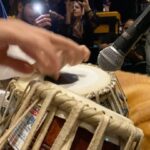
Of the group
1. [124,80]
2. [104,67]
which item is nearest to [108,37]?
[124,80]

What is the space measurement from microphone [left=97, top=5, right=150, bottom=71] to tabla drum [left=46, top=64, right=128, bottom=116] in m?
0.05

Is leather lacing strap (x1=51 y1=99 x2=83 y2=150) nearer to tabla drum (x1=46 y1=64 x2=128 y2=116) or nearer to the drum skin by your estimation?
tabla drum (x1=46 y1=64 x2=128 y2=116)

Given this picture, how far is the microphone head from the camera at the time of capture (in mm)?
917

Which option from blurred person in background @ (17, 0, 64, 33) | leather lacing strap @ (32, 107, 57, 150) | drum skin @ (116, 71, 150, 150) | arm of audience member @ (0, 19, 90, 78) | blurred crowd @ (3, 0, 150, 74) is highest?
arm of audience member @ (0, 19, 90, 78)

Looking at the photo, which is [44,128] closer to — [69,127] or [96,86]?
[69,127]

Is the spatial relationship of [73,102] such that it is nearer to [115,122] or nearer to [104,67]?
[115,122]

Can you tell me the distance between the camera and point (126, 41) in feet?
2.99

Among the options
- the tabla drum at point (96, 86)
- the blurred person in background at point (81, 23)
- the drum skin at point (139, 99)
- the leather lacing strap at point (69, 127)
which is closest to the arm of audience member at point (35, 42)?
the leather lacing strap at point (69, 127)

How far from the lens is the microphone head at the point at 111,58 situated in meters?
0.92

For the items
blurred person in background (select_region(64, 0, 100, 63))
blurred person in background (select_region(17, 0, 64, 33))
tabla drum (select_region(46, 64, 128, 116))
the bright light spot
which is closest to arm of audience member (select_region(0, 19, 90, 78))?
tabla drum (select_region(46, 64, 128, 116))

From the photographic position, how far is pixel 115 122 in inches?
28.8

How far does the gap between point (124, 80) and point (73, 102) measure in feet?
2.02

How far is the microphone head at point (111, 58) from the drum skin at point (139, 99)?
213 millimetres

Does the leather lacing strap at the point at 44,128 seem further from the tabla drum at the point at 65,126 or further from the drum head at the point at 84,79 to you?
the drum head at the point at 84,79
